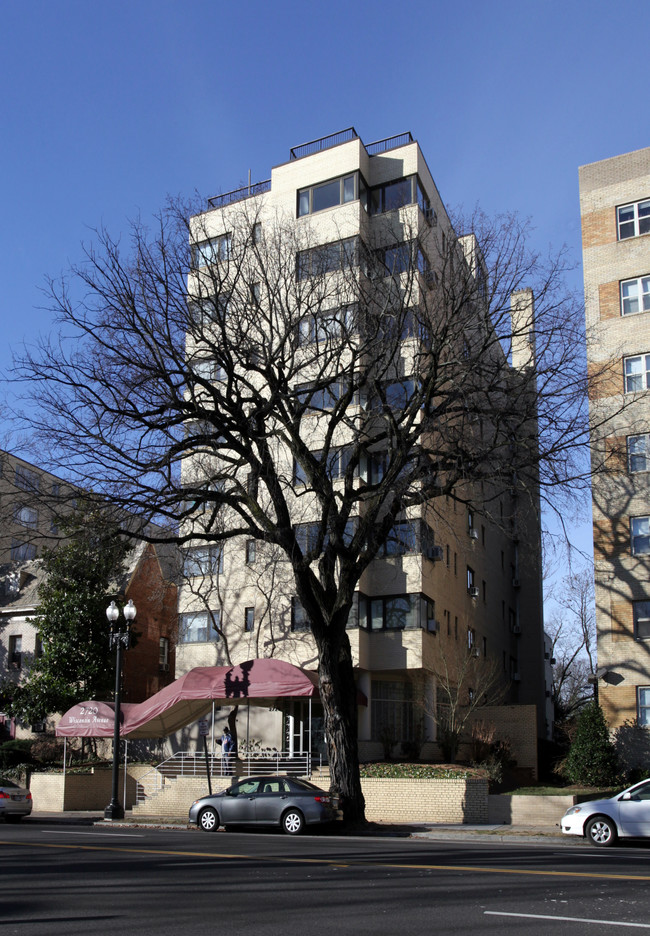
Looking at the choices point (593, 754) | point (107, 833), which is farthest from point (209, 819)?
point (593, 754)

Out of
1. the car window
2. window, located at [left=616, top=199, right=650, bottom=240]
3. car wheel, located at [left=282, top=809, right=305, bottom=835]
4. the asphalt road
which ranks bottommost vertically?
car wheel, located at [left=282, top=809, right=305, bottom=835]

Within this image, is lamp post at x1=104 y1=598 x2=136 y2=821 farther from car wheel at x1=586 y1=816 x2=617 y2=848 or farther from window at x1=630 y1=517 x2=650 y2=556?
window at x1=630 y1=517 x2=650 y2=556

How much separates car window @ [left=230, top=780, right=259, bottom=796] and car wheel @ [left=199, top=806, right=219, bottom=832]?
0.71 meters

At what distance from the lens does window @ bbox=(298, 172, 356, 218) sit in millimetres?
35500

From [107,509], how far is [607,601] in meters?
16.2

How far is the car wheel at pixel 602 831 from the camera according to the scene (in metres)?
17.1

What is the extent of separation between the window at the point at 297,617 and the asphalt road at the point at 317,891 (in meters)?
17.7

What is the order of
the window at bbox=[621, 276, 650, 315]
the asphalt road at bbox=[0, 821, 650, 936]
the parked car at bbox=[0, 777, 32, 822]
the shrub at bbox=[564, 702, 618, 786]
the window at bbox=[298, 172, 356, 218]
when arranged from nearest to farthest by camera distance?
the asphalt road at bbox=[0, 821, 650, 936], the parked car at bbox=[0, 777, 32, 822], the shrub at bbox=[564, 702, 618, 786], the window at bbox=[621, 276, 650, 315], the window at bbox=[298, 172, 356, 218]

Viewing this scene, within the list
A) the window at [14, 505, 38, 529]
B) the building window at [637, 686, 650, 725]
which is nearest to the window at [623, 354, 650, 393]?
the building window at [637, 686, 650, 725]

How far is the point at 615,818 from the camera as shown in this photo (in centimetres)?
1705

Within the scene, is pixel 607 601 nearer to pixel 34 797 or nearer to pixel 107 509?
pixel 107 509

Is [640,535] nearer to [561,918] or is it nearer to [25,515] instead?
[561,918]

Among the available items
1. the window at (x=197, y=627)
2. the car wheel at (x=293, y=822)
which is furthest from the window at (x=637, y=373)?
the car wheel at (x=293, y=822)

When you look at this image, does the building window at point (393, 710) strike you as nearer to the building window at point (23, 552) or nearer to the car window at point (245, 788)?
the car window at point (245, 788)
